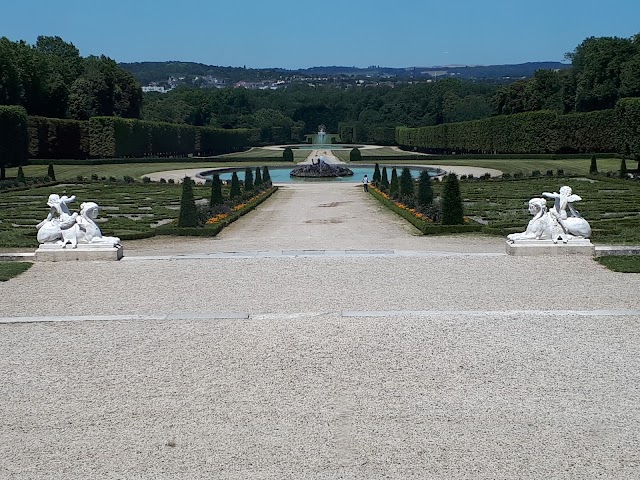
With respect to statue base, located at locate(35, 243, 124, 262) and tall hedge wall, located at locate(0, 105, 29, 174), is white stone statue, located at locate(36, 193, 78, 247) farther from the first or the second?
tall hedge wall, located at locate(0, 105, 29, 174)

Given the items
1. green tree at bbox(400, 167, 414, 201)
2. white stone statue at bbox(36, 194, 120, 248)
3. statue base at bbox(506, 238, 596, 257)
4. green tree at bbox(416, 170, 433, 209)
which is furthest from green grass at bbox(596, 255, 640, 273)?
green tree at bbox(400, 167, 414, 201)

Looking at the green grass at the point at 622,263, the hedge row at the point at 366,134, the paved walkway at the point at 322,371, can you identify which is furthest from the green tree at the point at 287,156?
the green grass at the point at 622,263

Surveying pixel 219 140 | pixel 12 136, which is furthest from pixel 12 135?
pixel 219 140

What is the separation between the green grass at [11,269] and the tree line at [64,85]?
46.6 metres

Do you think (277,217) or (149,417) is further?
(277,217)

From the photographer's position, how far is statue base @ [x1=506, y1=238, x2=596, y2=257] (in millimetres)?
15688

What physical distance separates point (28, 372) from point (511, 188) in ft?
A: 99.4

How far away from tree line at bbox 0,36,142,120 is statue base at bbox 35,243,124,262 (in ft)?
152

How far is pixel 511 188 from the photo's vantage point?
36500mm

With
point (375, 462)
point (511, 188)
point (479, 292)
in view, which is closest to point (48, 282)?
point (479, 292)

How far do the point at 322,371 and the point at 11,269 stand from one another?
8.35m

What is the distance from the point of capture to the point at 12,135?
46.0 m

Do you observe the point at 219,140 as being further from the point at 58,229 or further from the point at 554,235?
the point at 554,235

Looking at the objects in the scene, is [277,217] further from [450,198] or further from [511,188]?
[511,188]
